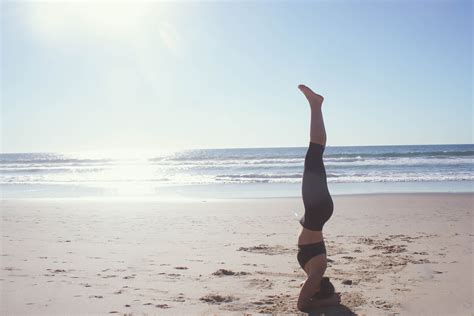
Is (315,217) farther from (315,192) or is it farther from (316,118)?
(316,118)

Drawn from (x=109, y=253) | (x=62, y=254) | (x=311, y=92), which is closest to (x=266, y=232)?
(x=109, y=253)

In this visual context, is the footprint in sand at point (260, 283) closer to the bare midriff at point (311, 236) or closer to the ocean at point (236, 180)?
the bare midriff at point (311, 236)

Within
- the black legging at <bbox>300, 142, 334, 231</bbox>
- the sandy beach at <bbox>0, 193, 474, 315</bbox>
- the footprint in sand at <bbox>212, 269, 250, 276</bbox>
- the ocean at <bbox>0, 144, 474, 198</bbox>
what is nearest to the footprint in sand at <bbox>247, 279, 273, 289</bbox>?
the sandy beach at <bbox>0, 193, 474, 315</bbox>

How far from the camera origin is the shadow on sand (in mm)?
3982

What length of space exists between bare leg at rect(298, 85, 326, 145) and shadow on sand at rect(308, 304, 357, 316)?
163 centimetres

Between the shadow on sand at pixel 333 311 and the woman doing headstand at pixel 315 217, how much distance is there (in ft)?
0.14

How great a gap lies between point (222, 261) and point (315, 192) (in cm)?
232

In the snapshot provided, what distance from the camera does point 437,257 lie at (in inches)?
234

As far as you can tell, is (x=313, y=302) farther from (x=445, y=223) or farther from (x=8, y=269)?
Result: (x=445, y=223)

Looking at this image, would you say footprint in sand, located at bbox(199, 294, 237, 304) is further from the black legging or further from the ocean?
the ocean

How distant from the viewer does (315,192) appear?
4141 mm

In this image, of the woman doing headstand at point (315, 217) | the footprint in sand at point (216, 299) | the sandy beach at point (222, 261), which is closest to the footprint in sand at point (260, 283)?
the sandy beach at point (222, 261)

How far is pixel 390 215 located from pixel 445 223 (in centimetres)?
145

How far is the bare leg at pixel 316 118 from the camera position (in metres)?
4.20
